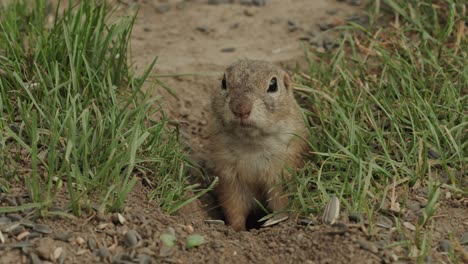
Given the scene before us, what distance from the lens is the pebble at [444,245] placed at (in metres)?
5.16

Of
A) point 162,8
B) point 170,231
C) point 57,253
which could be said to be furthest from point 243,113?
point 162,8

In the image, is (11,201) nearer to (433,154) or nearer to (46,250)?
(46,250)

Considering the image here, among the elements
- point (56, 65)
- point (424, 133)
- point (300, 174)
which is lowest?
point (300, 174)

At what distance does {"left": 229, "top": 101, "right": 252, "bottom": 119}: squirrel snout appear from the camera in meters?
5.79

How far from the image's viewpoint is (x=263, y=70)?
6305mm

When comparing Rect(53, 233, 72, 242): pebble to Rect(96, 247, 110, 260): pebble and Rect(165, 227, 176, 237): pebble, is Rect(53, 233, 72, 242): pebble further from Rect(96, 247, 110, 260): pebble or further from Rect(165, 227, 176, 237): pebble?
Rect(165, 227, 176, 237): pebble

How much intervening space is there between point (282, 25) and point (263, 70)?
7.76 ft

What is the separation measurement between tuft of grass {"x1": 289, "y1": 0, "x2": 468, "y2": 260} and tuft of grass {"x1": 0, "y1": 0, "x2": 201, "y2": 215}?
1205 millimetres

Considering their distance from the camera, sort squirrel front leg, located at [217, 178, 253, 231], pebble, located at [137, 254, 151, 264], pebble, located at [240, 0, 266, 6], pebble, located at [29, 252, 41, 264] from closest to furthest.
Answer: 1. pebble, located at [29, 252, 41, 264]
2. pebble, located at [137, 254, 151, 264]
3. squirrel front leg, located at [217, 178, 253, 231]
4. pebble, located at [240, 0, 266, 6]

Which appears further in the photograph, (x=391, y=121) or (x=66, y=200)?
(x=391, y=121)

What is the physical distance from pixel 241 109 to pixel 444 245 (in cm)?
174

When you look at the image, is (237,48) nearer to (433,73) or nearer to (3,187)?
(433,73)

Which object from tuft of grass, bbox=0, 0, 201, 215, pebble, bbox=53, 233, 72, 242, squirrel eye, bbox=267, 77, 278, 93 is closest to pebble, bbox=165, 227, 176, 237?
tuft of grass, bbox=0, 0, 201, 215

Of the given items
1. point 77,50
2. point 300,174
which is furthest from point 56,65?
point 300,174
